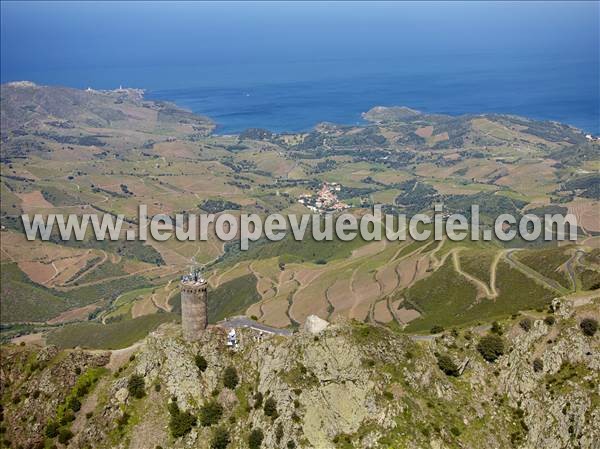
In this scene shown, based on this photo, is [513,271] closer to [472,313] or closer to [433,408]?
[472,313]

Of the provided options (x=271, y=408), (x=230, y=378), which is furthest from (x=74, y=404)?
(x=271, y=408)

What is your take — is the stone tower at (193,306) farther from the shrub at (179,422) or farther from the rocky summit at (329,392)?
the shrub at (179,422)

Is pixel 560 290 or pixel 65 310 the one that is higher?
pixel 560 290

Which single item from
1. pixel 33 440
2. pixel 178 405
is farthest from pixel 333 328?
pixel 33 440

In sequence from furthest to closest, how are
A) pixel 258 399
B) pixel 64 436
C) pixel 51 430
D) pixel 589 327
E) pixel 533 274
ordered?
pixel 533 274, pixel 589 327, pixel 51 430, pixel 64 436, pixel 258 399

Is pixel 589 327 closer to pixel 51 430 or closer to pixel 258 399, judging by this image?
pixel 258 399

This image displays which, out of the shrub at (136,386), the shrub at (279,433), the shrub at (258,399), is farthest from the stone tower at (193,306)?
the shrub at (279,433)

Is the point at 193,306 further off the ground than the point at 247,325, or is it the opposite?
the point at 193,306

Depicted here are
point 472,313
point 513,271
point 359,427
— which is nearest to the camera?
point 359,427
